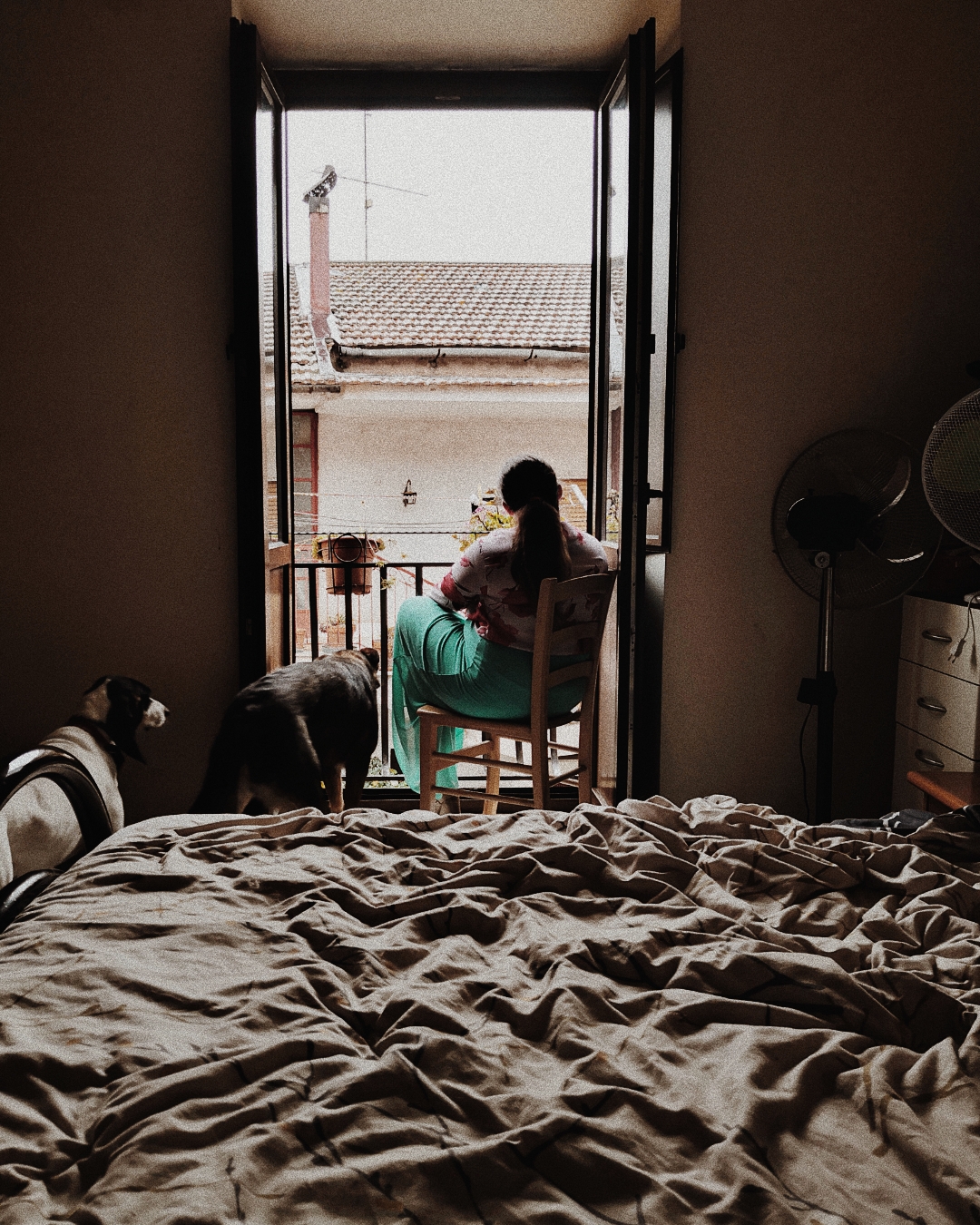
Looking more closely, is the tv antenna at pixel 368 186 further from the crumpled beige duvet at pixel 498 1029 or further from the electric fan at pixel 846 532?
the crumpled beige duvet at pixel 498 1029

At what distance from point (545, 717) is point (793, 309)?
1.50 m

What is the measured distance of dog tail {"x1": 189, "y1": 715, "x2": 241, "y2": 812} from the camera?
2168 millimetres

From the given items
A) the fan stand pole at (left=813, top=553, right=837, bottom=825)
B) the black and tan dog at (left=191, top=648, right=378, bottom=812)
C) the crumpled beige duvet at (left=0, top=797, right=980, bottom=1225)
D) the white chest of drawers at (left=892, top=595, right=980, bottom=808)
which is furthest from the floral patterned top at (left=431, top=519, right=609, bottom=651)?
the crumpled beige duvet at (left=0, top=797, right=980, bottom=1225)

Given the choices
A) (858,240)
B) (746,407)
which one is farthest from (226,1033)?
(858,240)

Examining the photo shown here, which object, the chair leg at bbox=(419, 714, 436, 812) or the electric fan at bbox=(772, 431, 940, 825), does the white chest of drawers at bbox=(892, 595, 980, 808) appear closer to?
the electric fan at bbox=(772, 431, 940, 825)

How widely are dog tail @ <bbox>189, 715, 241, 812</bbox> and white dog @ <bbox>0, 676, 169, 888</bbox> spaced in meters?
0.25

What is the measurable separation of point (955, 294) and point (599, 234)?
1.18m

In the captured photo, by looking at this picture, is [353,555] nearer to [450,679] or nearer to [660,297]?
[450,679]

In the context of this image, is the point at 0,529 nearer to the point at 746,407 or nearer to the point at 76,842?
the point at 76,842

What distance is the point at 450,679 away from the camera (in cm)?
282

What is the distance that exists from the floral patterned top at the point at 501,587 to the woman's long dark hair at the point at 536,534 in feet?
0.13

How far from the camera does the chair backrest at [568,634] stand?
8.27 ft

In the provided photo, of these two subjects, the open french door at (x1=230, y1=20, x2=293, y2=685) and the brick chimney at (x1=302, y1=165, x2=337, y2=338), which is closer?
the open french door at (x1=230, y1=20, x2=293, y2=685)

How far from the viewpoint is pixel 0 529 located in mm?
2754
